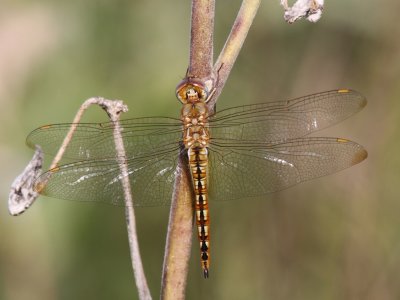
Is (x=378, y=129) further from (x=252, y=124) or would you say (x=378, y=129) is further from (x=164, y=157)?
(x=164, y=157)

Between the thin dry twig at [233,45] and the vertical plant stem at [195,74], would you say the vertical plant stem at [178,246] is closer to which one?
the vertical plant stem at [195,74]

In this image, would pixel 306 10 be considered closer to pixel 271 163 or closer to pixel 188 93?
pixel 188 93

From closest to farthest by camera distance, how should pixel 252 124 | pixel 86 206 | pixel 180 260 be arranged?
pixel 180 260
pixel 252 124
pixel 86 206

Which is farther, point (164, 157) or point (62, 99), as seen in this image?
point (62, 99)

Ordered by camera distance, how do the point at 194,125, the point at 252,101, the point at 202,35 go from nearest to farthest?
1. the point at 202,35
2. the point at 194,125
3. the point at 252,101

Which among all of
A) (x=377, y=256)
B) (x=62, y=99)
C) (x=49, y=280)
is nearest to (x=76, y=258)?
(x=49, y=280)

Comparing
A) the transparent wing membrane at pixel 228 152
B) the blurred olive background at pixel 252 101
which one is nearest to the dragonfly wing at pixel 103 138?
the transparent wing membrane at pixel 228 152

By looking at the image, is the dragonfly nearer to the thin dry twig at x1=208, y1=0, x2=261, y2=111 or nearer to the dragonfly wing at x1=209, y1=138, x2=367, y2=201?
the dragonfly wing at x1=209, y1=138, x2=367, y2=201

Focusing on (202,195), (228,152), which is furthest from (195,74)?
(228,152)
